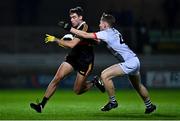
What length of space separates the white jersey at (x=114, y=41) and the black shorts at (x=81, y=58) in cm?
72

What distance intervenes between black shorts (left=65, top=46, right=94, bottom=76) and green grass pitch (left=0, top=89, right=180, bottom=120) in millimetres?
990

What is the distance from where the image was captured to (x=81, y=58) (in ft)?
48.4

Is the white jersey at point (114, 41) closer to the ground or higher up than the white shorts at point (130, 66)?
higher up

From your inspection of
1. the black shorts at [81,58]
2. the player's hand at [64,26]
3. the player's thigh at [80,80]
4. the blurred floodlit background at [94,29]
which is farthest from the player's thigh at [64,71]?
the blurred floodlit background at [94,29]

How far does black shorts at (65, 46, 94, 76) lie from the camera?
14.7 meters

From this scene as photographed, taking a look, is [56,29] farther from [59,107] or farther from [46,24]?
[59,107]

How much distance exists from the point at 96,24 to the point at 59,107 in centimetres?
1187

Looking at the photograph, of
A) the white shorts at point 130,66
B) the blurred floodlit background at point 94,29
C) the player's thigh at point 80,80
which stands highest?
the white shorts at point 130,66

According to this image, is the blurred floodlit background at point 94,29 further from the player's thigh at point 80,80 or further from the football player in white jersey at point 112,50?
the football player in white jersey at point 112,50

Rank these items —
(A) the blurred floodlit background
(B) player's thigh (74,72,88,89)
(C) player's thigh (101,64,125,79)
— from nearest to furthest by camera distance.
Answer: (C) player's thigh (101,64,125,79), (B) player's thigh (74,72,88,89), (A) the blurred floodlit background

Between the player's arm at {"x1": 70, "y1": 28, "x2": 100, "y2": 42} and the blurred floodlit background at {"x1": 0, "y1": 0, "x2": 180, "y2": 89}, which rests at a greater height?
the player's arm at {"x1": 70, "y1": 28, "x2": 100, "y2": 42}

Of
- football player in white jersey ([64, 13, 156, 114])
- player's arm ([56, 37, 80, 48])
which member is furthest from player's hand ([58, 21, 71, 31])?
player's arm ([56, 37, 80, 48])

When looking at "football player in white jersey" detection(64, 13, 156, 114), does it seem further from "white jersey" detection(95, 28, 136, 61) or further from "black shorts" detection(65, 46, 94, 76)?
"black shorts" detection(65, 46, 94, 76)

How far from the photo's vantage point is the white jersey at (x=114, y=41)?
14047 millimetres
